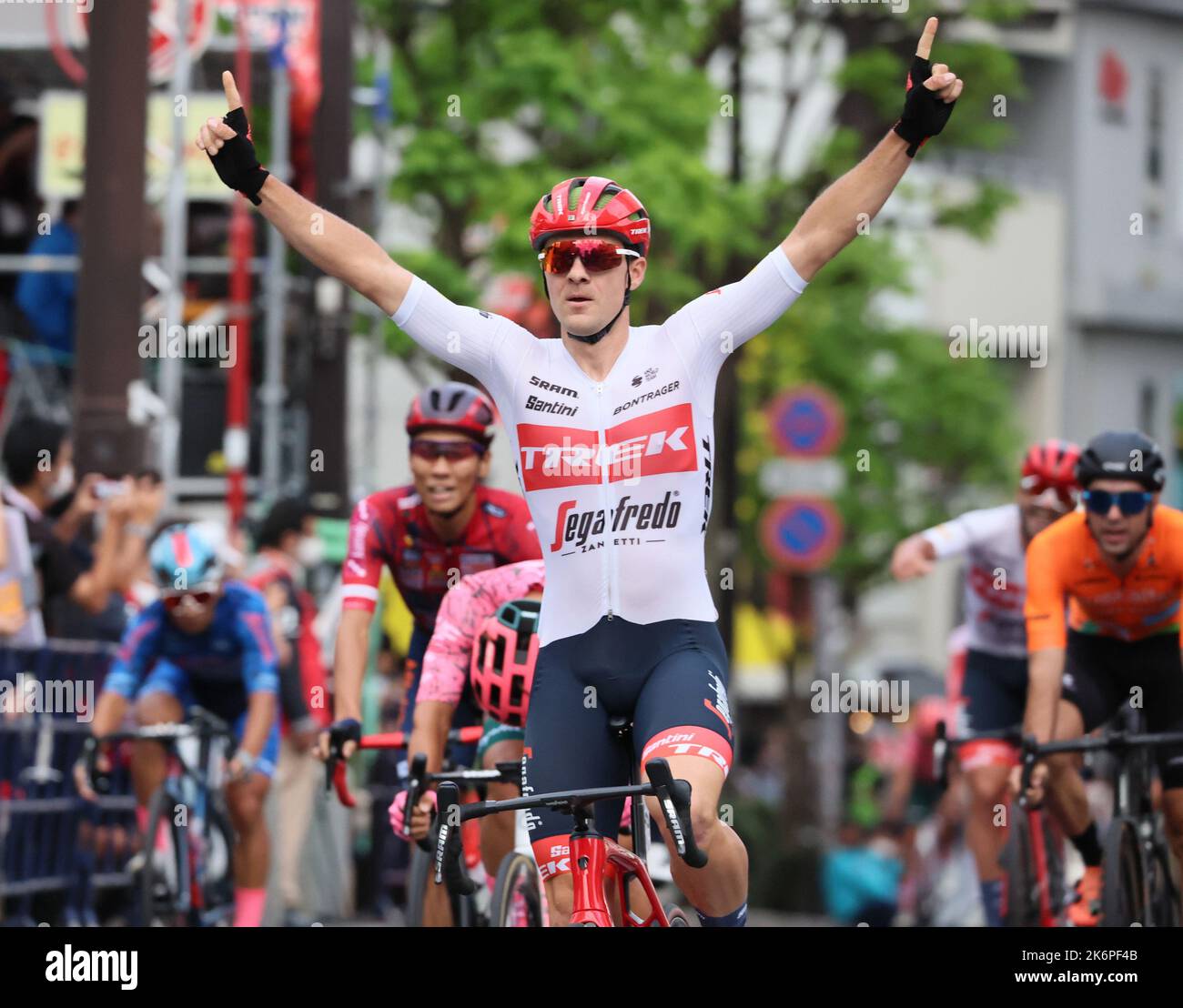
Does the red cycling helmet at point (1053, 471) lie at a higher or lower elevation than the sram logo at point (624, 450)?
higher

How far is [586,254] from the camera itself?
6.78 meters

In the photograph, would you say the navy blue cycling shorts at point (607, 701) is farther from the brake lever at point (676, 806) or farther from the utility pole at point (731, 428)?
the utility pole at point (731, 428)

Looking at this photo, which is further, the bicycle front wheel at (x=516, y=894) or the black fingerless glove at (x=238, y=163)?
the bicycle front wheel at (x=516, y=894)

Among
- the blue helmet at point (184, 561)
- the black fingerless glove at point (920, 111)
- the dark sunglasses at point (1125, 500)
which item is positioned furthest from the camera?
the blue helmet at point (184, 561)

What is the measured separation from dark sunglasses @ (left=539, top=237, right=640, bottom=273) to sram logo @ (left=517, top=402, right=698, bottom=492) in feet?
1.45

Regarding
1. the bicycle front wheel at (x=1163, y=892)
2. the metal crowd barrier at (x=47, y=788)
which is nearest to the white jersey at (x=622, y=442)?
the bicycle front wheel at (x=1163, y=892)

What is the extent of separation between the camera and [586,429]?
6.83 m

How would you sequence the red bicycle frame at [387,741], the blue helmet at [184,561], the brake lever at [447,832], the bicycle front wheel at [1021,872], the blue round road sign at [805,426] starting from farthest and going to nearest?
the blue round road sign at [805,426]
the blue helmet at [184,561]
the bicycle front wheel at [1021,872]
the red bicycle frame at [387,741]
the brake lever at [447,832]

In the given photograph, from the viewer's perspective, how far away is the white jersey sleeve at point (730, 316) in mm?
6855

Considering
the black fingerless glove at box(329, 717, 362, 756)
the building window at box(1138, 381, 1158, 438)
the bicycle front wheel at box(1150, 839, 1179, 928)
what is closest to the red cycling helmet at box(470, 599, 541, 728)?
the black fingerless glove at box(329, 717, 362, 756)

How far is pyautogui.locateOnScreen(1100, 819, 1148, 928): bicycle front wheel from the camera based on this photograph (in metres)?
9.06

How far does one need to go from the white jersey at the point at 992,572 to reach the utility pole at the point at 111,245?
14.4ft

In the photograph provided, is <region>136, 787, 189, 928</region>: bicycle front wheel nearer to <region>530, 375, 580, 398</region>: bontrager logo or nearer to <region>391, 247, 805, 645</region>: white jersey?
<region>391, 247, 805, 645</region>: white jersey

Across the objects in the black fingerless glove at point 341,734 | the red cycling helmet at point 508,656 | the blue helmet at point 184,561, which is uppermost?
the blue helmet at point 184,561
